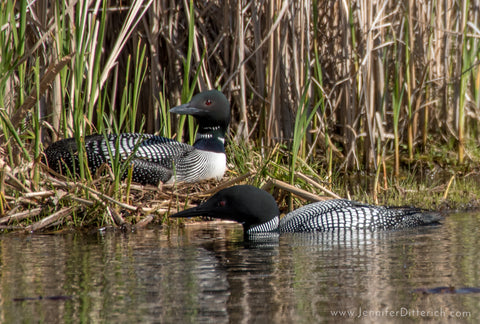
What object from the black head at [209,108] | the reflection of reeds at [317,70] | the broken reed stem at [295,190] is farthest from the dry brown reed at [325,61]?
the broken reed stem at [295,190]

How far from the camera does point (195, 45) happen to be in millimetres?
7074

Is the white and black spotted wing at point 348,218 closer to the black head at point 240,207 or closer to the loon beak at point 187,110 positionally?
the black head at point 240,207

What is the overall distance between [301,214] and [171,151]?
1604 millimetres

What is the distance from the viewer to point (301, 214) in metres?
5.24

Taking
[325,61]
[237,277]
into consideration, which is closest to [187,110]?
[325,61]

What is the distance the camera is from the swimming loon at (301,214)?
5.14m

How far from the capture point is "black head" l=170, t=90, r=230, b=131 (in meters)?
6.67

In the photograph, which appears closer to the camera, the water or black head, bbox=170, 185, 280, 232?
the water

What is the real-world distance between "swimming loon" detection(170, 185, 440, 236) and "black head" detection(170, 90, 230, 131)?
158 centimetres

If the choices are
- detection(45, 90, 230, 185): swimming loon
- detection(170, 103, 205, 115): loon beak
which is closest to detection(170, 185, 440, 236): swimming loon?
detection(45, 90, 230, 185): swimming loon

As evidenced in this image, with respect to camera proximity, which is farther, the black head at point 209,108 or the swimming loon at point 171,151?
the black head at point 209,108

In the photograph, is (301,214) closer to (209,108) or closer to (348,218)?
(348,218)

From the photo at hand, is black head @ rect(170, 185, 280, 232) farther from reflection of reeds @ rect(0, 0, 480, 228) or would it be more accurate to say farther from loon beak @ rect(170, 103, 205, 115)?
loon beak @ rect(170, 103, 205, 115)

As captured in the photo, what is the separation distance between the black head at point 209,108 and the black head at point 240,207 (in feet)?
5.11
